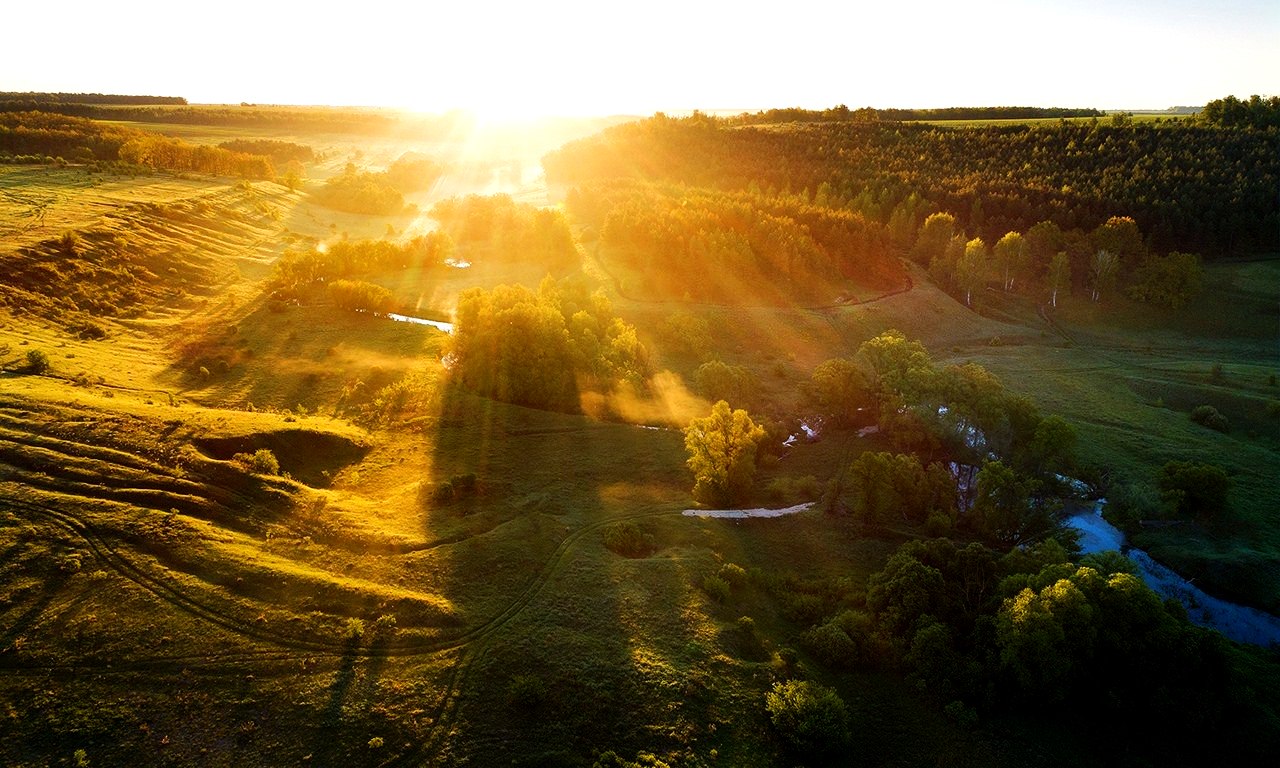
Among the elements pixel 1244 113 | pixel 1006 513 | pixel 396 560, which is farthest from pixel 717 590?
pixel 1244 113

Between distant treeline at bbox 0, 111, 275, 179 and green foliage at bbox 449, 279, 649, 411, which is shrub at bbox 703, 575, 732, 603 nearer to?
green foliage at bbox 449, 279, 649, 411

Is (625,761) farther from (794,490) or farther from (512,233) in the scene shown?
(512,233)

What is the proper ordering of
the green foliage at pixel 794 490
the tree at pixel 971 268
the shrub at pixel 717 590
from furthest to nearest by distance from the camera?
the tree at pixel 971 268 < the green foliage at pixel 794 490 < the shrub at pixel 717 590

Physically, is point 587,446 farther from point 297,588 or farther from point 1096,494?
point 1096,494

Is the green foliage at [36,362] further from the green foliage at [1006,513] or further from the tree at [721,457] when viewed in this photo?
the green foliage at [1006,513]

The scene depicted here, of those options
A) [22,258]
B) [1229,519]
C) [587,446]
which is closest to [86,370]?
[22,258]

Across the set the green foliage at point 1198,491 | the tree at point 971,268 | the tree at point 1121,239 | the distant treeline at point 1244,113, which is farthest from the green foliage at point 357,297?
the distant treeline at point 1244,113

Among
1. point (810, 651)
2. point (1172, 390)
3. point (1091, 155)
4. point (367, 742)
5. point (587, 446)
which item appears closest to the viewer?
point (367, 742)
